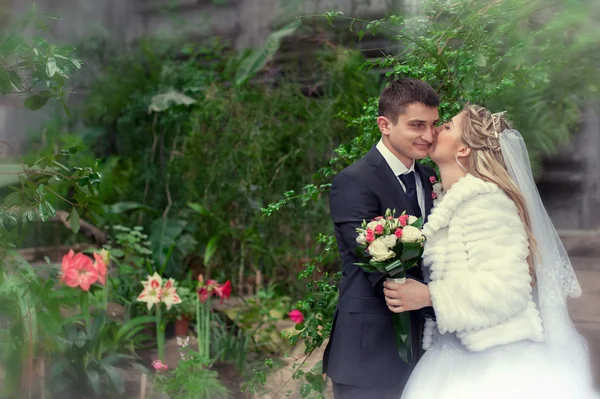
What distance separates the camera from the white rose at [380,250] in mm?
2457

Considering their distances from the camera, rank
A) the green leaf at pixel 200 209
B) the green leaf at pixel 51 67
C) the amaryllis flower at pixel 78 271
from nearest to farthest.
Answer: the green leaf at pixel 51 67 < the amaryllis flower at pixel 78 271 < the green leaf at pixel 200 209

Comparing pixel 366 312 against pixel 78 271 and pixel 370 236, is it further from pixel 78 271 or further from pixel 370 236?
pixel 78 271

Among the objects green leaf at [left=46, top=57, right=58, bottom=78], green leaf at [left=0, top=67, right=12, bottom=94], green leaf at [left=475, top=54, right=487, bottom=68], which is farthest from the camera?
green leaf at [left=475, top=54, right=487, bottom=68]

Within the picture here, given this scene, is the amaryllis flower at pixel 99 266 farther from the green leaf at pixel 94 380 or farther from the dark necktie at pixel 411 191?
the dark necktie at pixel 411 191

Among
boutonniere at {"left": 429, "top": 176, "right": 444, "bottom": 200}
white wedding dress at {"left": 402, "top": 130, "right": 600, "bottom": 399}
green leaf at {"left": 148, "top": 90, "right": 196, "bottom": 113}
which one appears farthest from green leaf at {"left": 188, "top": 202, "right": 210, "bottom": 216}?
white wedding dress at {"left": 402, "top": 130, "right": 600, "bottom": 399}

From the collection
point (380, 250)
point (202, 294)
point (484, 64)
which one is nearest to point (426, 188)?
point (380, 250)

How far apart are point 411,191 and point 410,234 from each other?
44 centimetres

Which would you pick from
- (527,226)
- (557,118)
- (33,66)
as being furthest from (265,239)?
(527,226)

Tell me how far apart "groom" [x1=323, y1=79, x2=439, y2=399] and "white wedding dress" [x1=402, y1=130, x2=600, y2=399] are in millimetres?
120

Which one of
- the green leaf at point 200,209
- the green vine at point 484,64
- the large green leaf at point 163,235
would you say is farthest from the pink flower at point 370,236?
the large green leaf at point 163,235

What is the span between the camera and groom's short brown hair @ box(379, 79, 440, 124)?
9.12 ft

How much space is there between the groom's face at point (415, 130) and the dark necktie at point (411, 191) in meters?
0.10

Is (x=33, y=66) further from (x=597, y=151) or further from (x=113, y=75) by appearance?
(x=113, y=75)

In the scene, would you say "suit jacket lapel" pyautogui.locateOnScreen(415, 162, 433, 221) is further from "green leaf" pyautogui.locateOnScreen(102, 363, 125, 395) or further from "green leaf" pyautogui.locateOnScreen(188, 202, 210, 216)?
"green leaf" pyautogui.locateOnScreen(188, 202, 210, 216)
